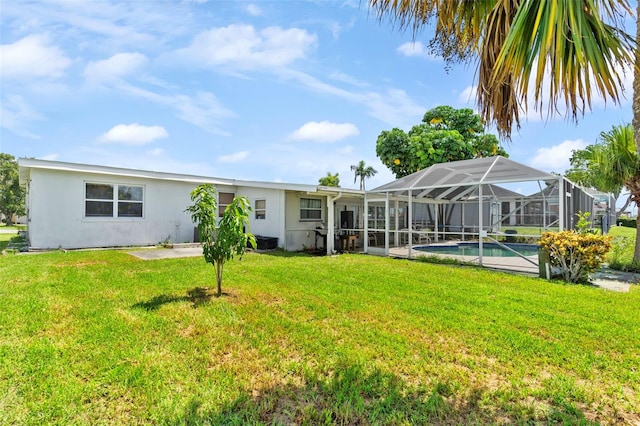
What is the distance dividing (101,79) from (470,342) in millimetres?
12724

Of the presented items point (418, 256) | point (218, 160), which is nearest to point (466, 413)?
point (418, 256)

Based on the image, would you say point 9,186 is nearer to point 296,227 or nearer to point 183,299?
point 296,227

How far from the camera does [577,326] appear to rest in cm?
467

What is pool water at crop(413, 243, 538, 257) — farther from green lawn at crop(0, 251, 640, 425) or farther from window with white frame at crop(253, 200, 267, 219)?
green lawn at crop(0, 251, 640, 425)

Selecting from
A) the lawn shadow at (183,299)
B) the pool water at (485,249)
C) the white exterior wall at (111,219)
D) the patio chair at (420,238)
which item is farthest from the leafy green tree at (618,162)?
the lawn shadow at (183,299)

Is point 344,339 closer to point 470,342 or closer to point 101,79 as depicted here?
point 470,342

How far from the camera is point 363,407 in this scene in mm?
2758

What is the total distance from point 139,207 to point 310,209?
733 centimetres

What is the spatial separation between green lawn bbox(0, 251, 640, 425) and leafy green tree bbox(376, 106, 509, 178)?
17226mm

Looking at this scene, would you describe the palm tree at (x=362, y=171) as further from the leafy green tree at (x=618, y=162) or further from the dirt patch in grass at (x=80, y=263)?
the dirt patch in grass at (x=80, y=263)

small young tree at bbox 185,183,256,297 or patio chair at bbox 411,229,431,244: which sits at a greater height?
small young tree at bbox 185,183,256,297

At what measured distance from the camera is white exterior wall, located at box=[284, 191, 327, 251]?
14.0 metres

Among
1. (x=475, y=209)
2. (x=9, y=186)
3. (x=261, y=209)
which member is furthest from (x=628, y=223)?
(x=9, y=186)

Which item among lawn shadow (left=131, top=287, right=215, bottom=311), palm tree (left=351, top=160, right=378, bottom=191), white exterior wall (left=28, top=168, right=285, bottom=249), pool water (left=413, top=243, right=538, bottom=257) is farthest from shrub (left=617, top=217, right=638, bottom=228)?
lawn shadow (left=131, top=287, right=215, bottom=311)
